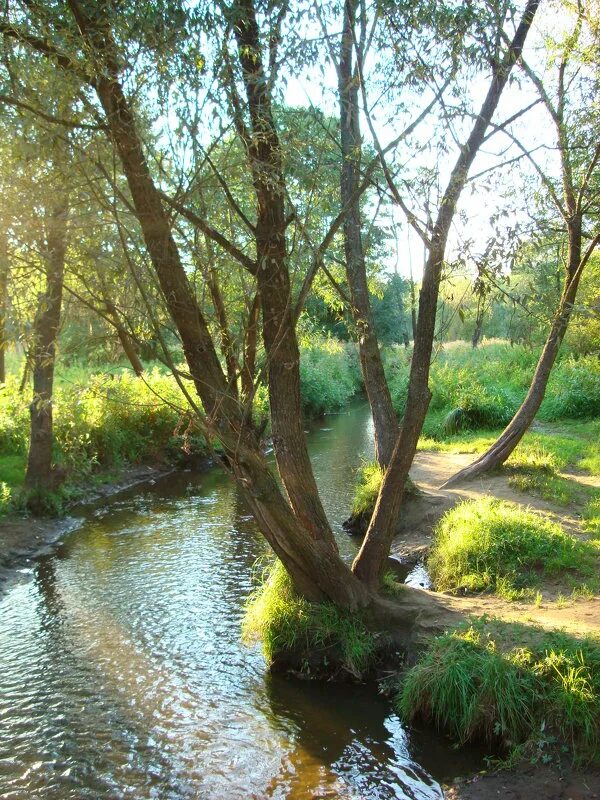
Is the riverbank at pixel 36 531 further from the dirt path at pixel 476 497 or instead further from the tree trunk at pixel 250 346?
the dirt path at pixel 476 497

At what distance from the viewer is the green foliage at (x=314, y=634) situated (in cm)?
582

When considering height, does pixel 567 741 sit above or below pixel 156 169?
below

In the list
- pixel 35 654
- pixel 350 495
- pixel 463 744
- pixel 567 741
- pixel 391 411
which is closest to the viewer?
pixel 567 741

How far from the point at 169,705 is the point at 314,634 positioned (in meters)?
1.39

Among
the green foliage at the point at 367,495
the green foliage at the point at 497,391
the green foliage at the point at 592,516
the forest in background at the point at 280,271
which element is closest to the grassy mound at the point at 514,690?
the forest in background at the point at 280,271

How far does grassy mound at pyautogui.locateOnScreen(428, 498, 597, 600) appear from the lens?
6.90 m

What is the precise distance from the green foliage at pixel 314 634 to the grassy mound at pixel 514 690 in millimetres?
624

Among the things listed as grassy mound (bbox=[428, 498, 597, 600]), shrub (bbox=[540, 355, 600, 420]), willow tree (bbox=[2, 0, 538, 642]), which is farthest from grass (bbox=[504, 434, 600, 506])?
willow tree (bbox=[2, 0, 538, 642])

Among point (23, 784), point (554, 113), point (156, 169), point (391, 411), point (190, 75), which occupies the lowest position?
point (23, 784)

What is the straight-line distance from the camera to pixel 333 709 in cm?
544

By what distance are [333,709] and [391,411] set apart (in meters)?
4.37

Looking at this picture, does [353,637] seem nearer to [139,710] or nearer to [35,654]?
[139,710]

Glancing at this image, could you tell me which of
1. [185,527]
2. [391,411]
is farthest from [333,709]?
[185,527]

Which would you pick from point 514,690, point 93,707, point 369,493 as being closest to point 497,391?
point 369,493
